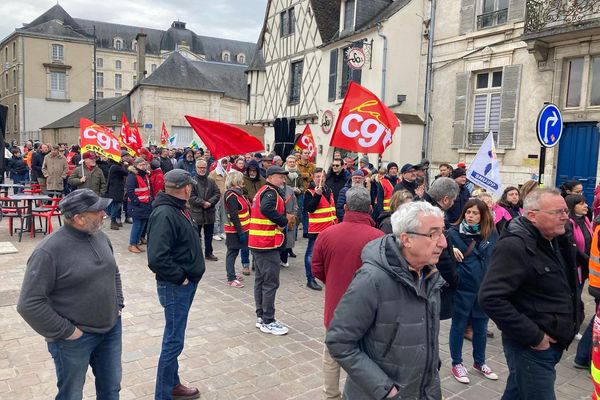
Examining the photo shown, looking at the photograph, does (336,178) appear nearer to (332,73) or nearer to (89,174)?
(89,174)

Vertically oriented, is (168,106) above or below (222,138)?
above

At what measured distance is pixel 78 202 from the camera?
2967 millimetres

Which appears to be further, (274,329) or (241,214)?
(241,214)

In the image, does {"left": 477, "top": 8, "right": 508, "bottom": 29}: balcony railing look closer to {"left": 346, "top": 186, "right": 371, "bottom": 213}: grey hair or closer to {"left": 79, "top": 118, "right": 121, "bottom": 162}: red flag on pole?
{"left": 79, "top": 118, "right": 121, "bottom": 162}: red flag on pole

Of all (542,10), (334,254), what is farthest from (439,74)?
(334,254)

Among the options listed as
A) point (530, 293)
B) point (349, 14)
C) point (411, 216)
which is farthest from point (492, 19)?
point (411, 216)

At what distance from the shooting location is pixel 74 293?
294 cm

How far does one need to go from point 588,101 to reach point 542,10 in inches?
102

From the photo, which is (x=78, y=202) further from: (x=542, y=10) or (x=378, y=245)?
(x=542, y=10)

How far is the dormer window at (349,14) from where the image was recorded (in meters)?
18.8

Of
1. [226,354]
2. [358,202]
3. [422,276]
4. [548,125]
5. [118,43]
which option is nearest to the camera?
[422,276]

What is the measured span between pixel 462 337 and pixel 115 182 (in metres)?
9.41

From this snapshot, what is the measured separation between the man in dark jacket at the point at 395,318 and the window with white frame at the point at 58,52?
6256 centimetres

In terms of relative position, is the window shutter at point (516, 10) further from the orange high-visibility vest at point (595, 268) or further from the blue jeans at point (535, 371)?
the blue jeans at point (535, 371)
